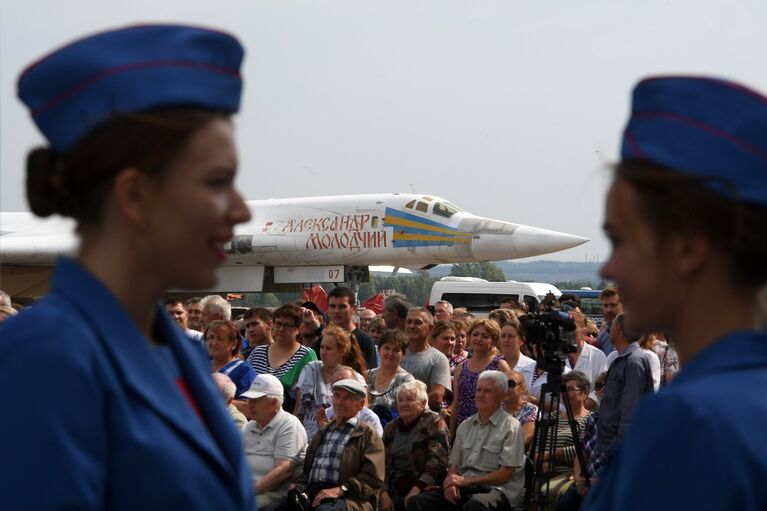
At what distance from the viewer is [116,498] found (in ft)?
4.40

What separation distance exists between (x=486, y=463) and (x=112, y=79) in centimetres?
576

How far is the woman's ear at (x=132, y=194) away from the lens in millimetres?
1435

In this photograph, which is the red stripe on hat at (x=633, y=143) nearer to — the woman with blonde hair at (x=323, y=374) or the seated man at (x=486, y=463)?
the seated man at (x=486, y=463)

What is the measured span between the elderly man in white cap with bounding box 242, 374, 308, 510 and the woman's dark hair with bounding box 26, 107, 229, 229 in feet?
17.6

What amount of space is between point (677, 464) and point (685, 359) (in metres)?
0.24

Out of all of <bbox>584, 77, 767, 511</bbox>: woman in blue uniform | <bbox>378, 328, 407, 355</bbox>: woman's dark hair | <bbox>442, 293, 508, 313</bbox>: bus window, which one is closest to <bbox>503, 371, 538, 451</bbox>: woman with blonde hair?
<bbox>378, 328, 407, 355</bbox>: woman's dark hair

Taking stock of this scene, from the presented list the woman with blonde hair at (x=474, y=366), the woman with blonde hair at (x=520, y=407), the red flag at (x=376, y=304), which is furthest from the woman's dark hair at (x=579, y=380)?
the red flag at (x=376, y=304)

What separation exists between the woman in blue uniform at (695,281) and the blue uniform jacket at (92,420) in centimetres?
56

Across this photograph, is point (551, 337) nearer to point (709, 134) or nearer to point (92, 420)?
point (709, 134)

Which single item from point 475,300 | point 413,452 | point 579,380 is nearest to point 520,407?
point 579,380

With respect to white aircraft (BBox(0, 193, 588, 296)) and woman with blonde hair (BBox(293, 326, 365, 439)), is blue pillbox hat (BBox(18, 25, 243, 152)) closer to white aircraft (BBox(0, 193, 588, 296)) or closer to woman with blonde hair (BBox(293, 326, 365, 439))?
woman with blonde hair (BBox(293, 326, 365, 439))

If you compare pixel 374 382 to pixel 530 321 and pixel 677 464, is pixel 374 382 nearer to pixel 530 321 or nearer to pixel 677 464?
pixel 530 321

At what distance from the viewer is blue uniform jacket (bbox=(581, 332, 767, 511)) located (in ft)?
3.96

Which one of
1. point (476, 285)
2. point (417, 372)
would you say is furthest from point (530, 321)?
point (476, 285)
